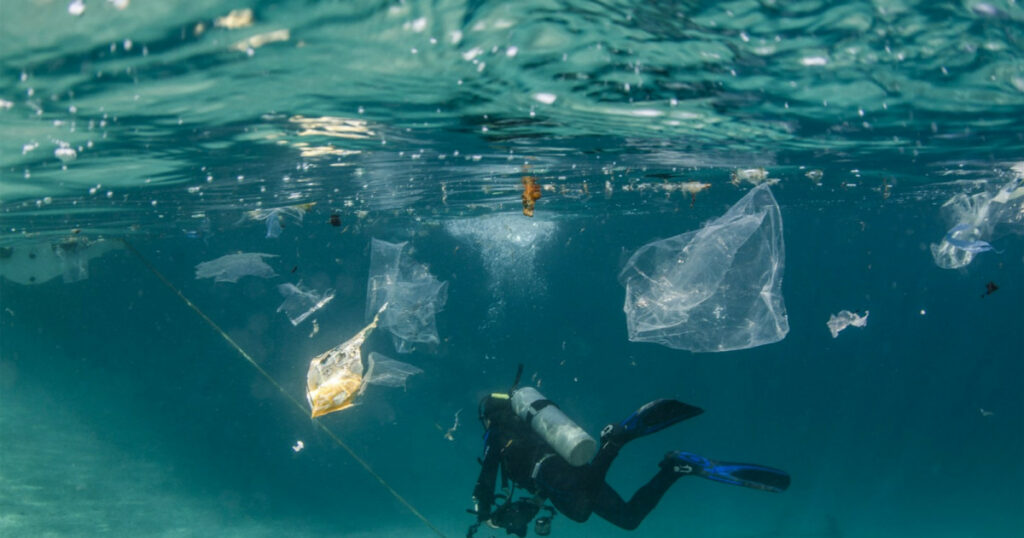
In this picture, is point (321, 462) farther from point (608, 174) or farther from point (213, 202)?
point (608, 174)

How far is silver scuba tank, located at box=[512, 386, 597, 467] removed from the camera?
802cm

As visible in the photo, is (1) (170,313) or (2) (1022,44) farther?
(1) (170,313)

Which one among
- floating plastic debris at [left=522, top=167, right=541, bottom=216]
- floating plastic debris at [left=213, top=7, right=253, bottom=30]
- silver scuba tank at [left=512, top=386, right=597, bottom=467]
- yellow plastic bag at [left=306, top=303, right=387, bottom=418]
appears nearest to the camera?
floating plastic debris at [left=213, top=7, right=253, bottom=30]

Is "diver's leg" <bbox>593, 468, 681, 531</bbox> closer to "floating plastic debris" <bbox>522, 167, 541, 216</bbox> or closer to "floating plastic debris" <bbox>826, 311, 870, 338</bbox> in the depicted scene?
"floating plastic debris" <bbox>826, 311, 870, 338</bbox>

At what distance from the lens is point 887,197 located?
2312cm

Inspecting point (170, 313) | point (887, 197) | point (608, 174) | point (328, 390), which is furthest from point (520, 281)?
point (328, 390)

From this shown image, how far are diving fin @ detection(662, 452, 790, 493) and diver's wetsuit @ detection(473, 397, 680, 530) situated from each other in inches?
12.9

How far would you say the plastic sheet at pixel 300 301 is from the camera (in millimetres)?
13266

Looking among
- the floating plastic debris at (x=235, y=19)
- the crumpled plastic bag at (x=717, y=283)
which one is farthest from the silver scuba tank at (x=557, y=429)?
the floating plastic debris at (x=235, y=19)

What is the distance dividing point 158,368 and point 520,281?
49.9m

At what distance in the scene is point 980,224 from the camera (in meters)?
14.1

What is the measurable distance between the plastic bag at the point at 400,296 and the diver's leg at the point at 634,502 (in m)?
5.50

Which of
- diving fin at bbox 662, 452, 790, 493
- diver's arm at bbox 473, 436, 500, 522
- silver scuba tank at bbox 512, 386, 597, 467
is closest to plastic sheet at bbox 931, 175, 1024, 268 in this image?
diving fin at bbox 662, 452, 790, 493

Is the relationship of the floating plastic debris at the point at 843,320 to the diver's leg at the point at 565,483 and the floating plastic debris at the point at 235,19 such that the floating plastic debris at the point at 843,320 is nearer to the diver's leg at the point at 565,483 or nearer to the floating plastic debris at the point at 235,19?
the diver's leg at the point at 565,483
